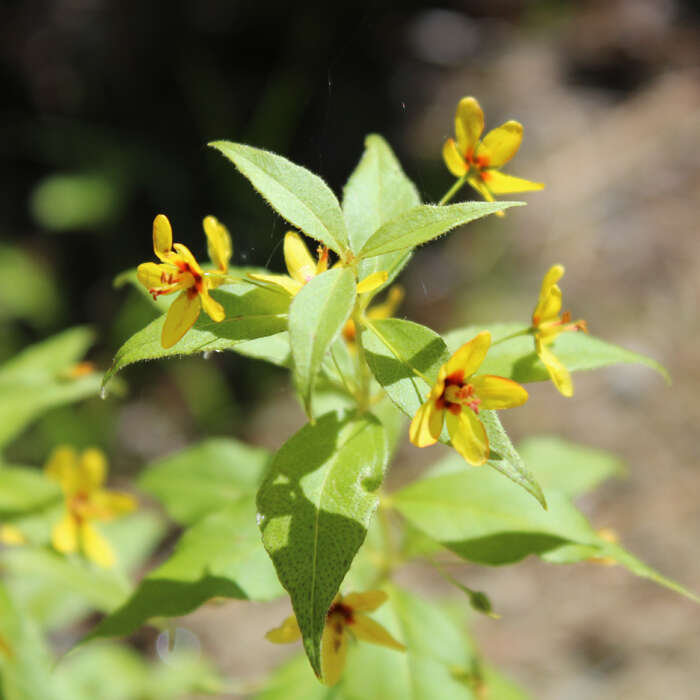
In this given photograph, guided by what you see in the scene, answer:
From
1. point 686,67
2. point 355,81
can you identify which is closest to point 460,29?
point 355,81

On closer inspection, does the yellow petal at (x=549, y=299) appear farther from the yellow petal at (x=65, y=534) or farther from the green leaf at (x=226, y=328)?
the yellow petal at (x=65, y=534)

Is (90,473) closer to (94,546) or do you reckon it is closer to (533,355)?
(94,546)

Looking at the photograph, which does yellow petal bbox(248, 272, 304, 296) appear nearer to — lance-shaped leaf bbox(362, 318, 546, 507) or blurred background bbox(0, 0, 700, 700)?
lance-shaped leaf bbox(362, 318, 546, 507)

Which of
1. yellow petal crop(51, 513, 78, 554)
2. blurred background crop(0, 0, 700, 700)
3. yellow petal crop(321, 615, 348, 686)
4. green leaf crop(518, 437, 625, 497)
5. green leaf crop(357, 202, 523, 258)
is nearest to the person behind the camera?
green leaf crop(357, 202, 523, 258)

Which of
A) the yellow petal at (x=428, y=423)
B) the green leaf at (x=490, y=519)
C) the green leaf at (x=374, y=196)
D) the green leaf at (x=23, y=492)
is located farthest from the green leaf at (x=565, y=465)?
the green leaf at (x=23, y=492)

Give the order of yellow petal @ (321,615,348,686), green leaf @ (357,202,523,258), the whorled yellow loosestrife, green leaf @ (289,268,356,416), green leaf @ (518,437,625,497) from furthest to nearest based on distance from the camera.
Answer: green leaf @ (518,437,625,497) → yellow petal @ (321,615,348,686) → the whorled yellow loosestrife → green leaf @ (357,202,523,258) → green leaf @ (289,268,356,416)

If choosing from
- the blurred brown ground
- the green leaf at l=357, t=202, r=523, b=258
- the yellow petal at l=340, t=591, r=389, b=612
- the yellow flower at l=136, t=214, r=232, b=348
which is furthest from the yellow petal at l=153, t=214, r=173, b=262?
the blurred brown ground
